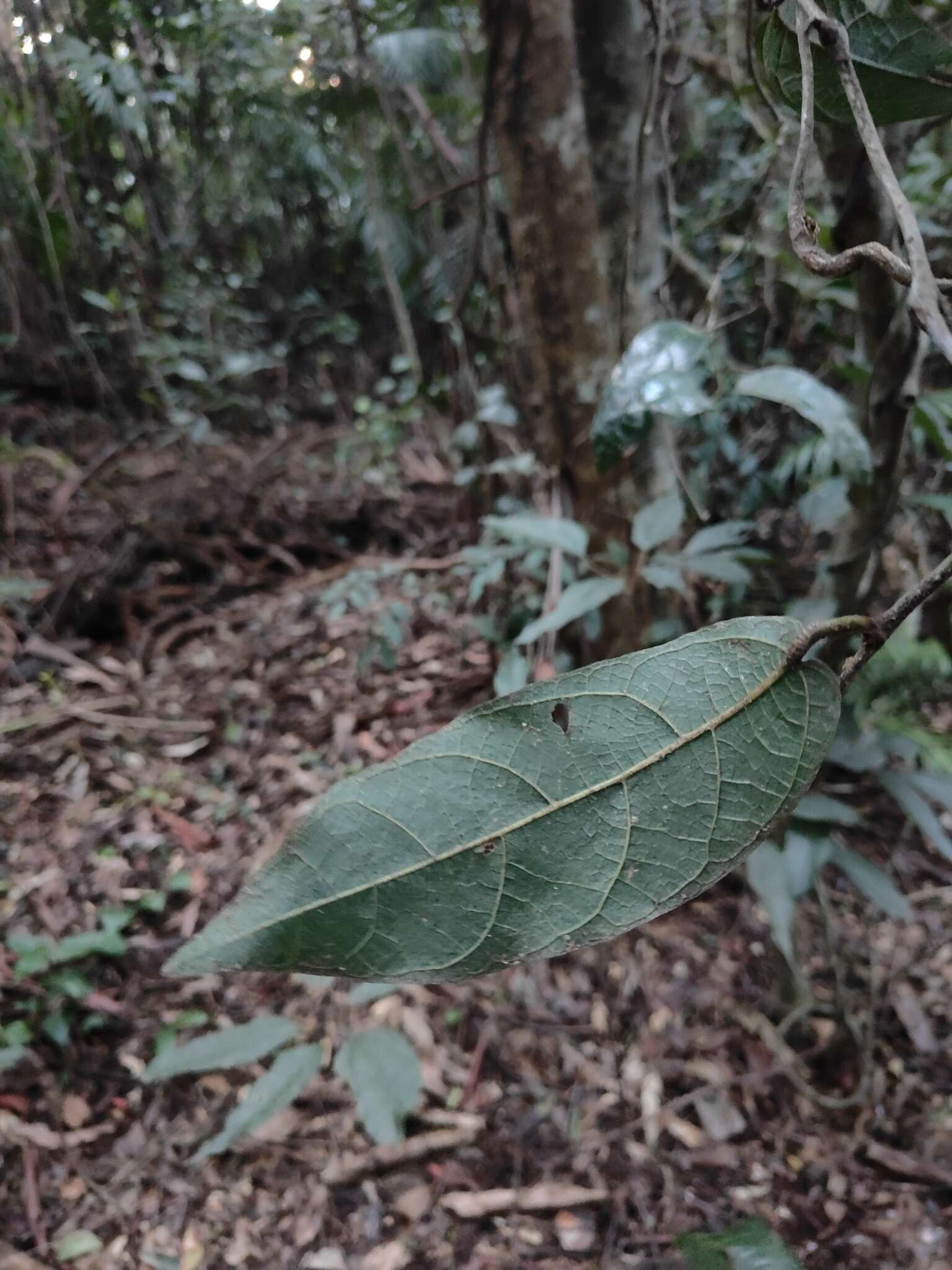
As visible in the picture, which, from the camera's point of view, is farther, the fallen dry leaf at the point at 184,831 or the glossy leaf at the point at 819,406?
the fallen dry leaf at the point at 184,831

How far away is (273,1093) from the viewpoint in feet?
2.58

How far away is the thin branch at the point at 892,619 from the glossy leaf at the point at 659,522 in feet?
1.84

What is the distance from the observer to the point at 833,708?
320mm

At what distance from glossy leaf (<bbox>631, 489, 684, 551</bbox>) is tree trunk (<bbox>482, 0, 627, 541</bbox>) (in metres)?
0.28

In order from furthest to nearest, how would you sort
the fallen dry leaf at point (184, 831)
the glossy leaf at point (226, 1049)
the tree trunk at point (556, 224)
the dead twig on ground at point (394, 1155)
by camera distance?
the fallen dry leaf at point (184, 831) → the tree trunk at point (556, 224) → the dead twig on ground at point (394, 1155) → the glossy leaf at point (226, 1049)

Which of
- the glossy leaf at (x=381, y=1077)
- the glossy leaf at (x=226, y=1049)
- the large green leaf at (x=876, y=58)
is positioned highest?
the large green leaf at (x=876, y=58)

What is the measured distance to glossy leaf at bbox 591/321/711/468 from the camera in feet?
2.51

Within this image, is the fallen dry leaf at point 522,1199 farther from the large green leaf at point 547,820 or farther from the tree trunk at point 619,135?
the tree trunk at point 619,135

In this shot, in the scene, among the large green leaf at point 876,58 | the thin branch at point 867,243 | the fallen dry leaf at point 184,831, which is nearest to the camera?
the thin branch at point 867,243

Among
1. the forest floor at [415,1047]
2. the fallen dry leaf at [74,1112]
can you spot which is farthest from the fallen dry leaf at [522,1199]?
the fallen dry leaf at [74,1112]

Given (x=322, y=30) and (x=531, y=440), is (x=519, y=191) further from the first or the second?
(x=322, y=30)

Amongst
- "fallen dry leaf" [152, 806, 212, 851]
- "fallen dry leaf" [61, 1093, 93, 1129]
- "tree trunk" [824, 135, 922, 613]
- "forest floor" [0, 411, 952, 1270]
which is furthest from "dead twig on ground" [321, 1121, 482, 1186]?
"tree trunk" [824, 135, 922, 613]

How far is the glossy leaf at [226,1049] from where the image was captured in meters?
0.80

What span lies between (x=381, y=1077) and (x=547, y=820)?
63cm
